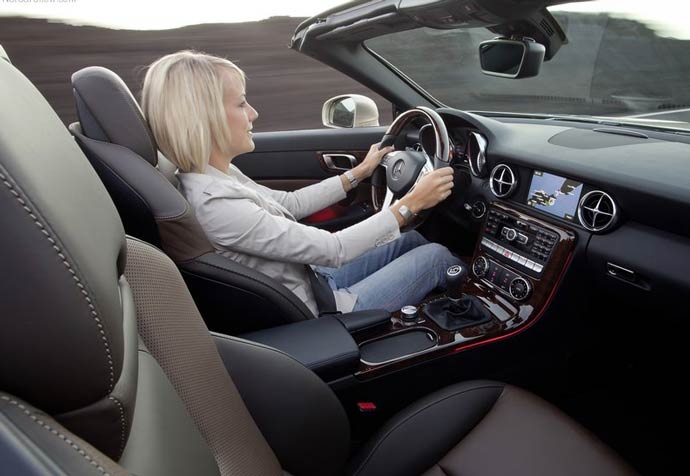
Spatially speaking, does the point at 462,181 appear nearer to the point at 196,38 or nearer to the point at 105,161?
the point at 105,161

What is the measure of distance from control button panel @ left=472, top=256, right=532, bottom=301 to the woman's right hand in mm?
274

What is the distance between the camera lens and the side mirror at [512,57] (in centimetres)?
183

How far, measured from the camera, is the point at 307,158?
258cm

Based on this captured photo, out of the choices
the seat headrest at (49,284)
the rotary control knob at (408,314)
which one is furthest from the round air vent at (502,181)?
the seat headrest at (49,284)

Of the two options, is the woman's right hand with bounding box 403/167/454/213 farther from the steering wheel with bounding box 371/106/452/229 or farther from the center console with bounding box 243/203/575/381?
the center console with bounding box 243/203/575/381

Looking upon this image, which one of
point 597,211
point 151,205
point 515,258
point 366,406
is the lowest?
point 366,406

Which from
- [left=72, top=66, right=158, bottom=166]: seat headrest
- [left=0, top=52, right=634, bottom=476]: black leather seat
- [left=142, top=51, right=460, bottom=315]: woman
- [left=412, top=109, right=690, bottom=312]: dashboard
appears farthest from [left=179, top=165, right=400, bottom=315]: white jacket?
[left=0, top=52, right=634, bottom=476]: black leather seat

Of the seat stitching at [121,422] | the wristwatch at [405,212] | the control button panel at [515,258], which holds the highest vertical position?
the seat stitching at [121,422]

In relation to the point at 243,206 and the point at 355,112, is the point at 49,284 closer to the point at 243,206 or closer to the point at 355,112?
the point at 243,206

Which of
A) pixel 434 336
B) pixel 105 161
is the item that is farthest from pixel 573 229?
pixel 105 161

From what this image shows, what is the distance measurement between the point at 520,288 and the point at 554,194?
11.7 inches

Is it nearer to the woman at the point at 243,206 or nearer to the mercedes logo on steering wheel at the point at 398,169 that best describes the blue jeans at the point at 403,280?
the woman at the point at 243,206

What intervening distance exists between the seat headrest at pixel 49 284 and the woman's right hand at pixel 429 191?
1.28 meters

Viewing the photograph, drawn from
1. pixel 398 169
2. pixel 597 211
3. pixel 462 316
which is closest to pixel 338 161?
pixel 398 169
